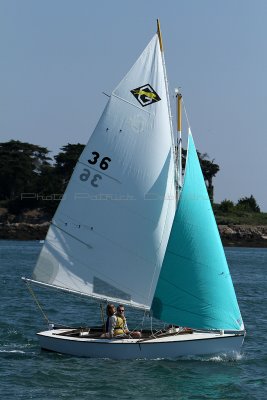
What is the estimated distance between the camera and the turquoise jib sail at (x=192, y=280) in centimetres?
2508

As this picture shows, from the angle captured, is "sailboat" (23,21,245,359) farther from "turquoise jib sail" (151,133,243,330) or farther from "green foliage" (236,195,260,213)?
"green foliage" (236,195,260,213)

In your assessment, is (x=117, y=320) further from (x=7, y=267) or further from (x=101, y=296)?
(x=7, y=267)

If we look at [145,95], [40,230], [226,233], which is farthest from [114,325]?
[40,230]

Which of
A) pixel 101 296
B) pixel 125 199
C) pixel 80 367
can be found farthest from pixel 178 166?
pixel 80 367

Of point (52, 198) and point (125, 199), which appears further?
point (52, 198)

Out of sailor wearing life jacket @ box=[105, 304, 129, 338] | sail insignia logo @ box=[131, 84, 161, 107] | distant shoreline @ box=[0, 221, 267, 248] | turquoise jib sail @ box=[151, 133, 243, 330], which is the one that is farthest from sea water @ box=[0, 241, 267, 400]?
distant shoreline @ box=[0, 221, 267, 248]

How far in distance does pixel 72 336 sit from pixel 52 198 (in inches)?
3857

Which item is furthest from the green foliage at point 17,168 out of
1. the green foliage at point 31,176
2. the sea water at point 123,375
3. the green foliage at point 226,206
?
the sea water at point 123,375

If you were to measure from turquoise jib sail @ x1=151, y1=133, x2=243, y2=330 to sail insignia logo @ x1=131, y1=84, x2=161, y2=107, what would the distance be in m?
2.26

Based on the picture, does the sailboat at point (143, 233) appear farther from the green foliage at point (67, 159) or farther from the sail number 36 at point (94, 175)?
the green foliage at point (67, 159)

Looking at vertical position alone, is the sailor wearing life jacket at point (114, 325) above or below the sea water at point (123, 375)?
above

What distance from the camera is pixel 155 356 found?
24578 mm

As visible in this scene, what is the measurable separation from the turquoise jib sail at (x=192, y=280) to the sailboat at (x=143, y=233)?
0.03m

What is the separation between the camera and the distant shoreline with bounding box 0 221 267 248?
11488 centimetres
